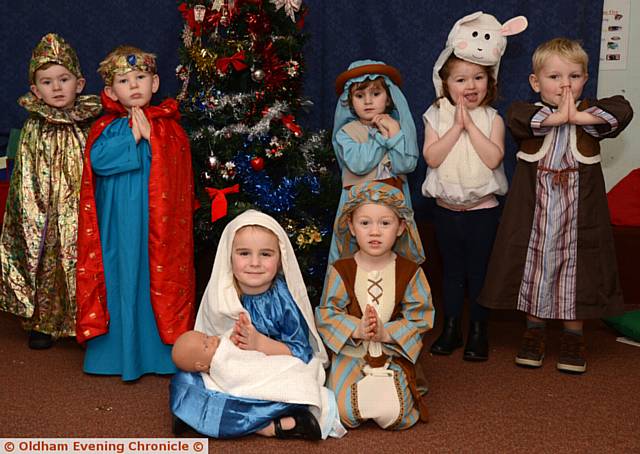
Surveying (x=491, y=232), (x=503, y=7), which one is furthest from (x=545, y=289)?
(x=503, y=7)

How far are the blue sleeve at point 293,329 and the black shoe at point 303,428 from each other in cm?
26

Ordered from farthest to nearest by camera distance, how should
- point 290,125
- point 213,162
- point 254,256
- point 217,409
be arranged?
point 290,125 < point 213,162 < point 254,256 < point 217,409

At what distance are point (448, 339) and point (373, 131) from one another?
1007 mm

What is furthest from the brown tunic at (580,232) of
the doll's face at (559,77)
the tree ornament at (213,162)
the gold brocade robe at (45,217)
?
the gold brocade robe at (45,217)

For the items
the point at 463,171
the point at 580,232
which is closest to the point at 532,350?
the point at 580,232

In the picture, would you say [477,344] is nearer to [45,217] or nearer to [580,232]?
[580,232]

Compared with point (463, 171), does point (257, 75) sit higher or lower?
higher

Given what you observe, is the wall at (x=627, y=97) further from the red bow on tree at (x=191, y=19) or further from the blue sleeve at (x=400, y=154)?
the red bow on tree at (x=191, y=19)

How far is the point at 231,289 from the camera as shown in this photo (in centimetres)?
278

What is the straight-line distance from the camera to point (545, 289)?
10.4 ft

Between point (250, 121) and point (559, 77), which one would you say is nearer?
point (559, 77)

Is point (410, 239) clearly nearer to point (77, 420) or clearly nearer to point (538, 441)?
point (538, 441)

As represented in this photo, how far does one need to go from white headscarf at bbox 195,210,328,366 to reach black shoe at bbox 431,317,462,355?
2.40 ft

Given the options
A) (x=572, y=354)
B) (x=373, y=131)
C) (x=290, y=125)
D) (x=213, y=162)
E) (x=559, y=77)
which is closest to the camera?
(x=559, y=77)
